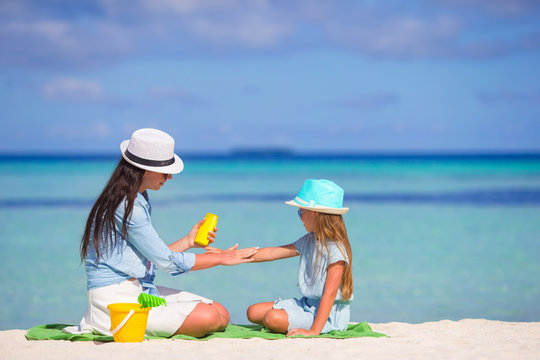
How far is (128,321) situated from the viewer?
4172mm

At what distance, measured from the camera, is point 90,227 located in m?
4.27

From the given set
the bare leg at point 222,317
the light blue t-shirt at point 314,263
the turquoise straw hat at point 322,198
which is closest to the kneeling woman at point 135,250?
the bare leg at point 222,317

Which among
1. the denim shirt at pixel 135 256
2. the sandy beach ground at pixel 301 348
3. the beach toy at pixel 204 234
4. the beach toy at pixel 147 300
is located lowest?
the sandy beach ground at pixel 301 348

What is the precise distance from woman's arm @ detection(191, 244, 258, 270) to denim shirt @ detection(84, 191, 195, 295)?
8cm

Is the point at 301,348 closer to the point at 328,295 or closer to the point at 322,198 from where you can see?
the point at 328,295

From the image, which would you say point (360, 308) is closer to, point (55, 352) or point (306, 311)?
point (306, 311)

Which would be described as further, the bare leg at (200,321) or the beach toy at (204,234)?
the beach toy at (204,234)

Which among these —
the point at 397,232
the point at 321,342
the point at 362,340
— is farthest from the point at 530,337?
the point at 397,232

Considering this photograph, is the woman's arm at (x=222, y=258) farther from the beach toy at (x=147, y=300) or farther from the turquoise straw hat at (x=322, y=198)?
the turquoise straw hat at (x=322, y=198)

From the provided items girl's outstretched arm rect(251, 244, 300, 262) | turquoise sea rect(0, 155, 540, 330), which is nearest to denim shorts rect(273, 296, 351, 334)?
girl's outstretched arm rect(251, 244, 300, 262)

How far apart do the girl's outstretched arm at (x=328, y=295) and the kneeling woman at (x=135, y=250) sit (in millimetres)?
717

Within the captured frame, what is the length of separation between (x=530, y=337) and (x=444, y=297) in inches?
118

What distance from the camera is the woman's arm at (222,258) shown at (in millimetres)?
4430

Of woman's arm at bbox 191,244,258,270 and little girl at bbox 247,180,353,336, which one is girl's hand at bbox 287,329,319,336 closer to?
little girl at bbox 247,180,353,336
